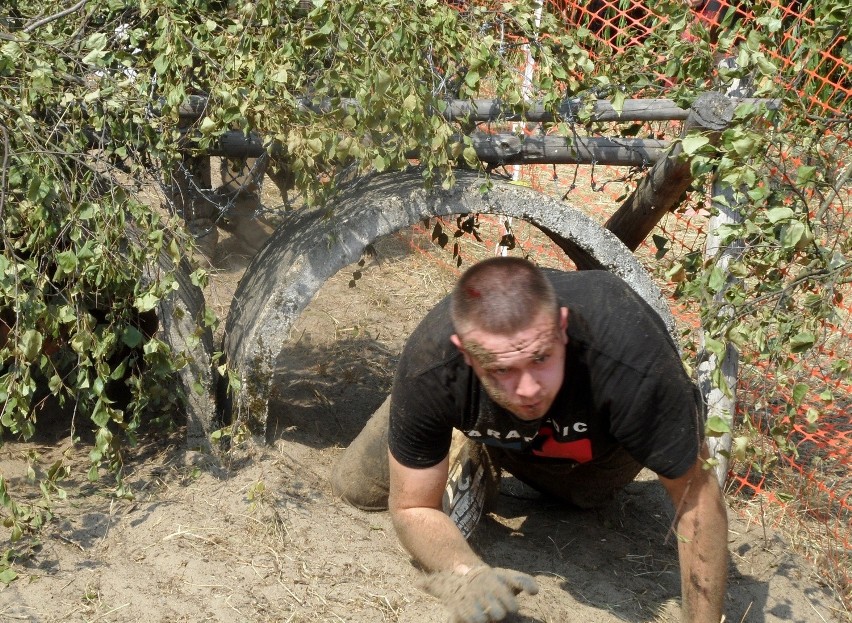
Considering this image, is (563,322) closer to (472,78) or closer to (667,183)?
(472,78)

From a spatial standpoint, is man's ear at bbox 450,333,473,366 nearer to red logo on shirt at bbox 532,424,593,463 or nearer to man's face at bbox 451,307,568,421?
man's face at bbox 451,307,568,421

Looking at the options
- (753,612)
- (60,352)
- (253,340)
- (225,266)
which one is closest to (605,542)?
(753,612)

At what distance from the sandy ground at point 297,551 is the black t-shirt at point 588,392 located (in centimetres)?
73

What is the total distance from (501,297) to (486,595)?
816 mm

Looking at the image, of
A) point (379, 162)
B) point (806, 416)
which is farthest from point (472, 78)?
point (806, 416)

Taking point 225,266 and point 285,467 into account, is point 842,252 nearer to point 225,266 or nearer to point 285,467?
point 285,467

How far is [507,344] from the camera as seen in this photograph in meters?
2.64

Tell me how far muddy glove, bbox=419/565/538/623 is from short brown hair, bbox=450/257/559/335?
69 cm

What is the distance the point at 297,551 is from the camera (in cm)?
362

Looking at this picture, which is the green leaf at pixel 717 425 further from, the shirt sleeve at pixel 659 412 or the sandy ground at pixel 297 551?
the sandy ground at pixel 297 551

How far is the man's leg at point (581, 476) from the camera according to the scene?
3.78m

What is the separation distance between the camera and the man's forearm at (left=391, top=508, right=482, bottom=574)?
3082mm

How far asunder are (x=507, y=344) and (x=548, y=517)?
188cm

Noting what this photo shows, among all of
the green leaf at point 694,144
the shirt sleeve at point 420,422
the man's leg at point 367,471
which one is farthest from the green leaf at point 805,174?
the man's leg at point 367,471
